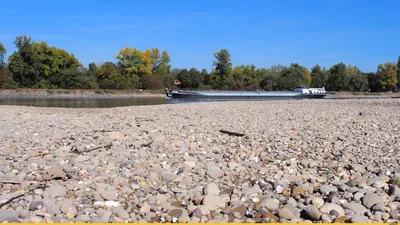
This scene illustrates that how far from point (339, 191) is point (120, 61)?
9995 centimetres

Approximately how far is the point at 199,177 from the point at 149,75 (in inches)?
3599

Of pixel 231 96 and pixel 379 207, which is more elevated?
pixel 231 96

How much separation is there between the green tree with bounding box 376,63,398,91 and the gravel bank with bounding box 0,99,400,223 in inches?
3806

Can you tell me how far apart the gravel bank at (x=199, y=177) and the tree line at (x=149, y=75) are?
3177 inches

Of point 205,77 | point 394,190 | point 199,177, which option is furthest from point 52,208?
point 205,77

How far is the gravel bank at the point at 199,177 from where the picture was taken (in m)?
4.35

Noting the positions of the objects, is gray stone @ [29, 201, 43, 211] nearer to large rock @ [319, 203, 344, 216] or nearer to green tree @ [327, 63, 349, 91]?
large rock @ [319, 203, 344, 216]

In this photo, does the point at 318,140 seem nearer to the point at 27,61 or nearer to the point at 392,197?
the point at 392,197

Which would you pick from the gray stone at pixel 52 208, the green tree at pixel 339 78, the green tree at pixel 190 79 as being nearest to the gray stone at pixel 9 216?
the gray stone at pixel 52 208

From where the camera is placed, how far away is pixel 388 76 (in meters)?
93.5

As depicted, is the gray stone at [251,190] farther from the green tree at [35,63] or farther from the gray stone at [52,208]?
the green tree at [35,63]

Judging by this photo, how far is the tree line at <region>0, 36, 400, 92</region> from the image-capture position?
3302 inches

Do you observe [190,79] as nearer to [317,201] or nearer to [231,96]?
[231,96]

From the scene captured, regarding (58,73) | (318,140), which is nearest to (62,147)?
(318,140)
